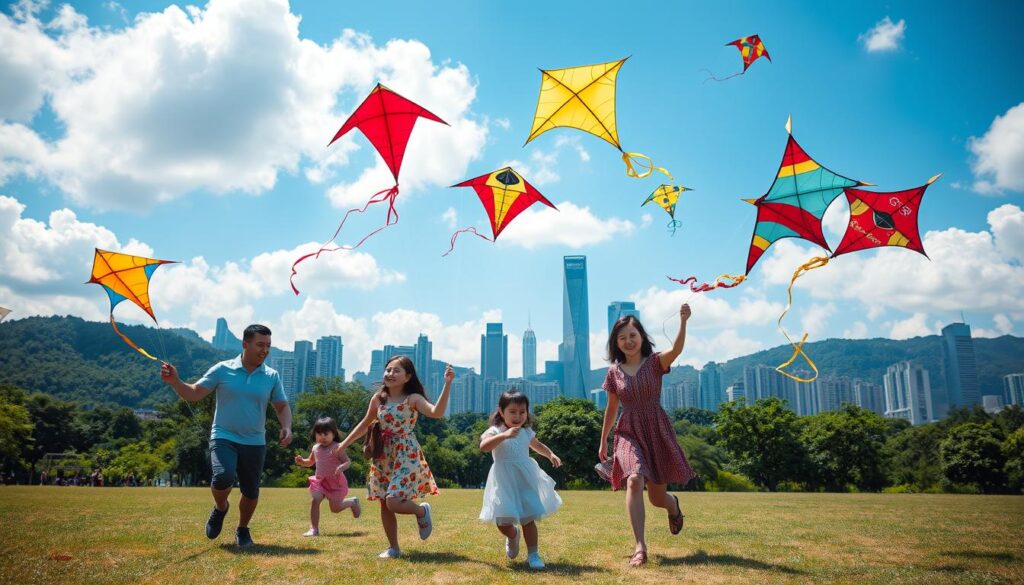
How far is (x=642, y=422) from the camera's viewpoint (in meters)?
6.00

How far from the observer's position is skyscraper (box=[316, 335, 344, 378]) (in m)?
134

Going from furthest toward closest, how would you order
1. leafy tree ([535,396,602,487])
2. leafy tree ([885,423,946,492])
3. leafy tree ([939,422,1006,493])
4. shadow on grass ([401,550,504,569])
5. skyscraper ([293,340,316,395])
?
skyscraper ([293,340,316,395]) → leafy tree ([885,423,946,492]) → leafy tree ([535,396,602,487]) → leafy tree ([939,422,1006,493]) → shadow on grass ([401,550,504,569])

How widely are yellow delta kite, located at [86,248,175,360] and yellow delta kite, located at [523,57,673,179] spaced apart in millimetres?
6991

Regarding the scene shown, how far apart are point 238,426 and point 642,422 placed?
4.28 m

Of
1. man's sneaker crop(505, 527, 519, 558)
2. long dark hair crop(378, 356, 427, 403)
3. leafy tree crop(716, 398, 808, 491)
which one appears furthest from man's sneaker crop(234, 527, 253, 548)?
leafy tree crop(716, 398, 808, 491)

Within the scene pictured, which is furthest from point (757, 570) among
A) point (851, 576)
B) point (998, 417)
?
point (998, 417)

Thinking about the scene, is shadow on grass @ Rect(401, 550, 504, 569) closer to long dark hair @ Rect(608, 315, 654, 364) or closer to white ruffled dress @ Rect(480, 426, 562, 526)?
white ruffled dress @ Rect(480, 426, 562, 526)

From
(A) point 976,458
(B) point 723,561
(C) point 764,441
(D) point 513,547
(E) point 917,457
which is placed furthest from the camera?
(E) point 917,457

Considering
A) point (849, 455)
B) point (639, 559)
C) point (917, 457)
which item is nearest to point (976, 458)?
point (849, 455)

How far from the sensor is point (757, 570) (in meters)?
4.94

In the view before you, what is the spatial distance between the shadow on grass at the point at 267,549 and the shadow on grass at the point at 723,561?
3.51m

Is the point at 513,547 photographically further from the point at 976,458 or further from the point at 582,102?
the point at 976,458

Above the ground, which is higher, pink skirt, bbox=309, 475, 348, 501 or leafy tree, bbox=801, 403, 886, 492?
pink skirt, bbox=309, 475, 348, 501

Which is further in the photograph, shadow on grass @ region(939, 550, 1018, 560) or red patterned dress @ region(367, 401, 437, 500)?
red patterned dress @ region(367, 401, 437, 500)
